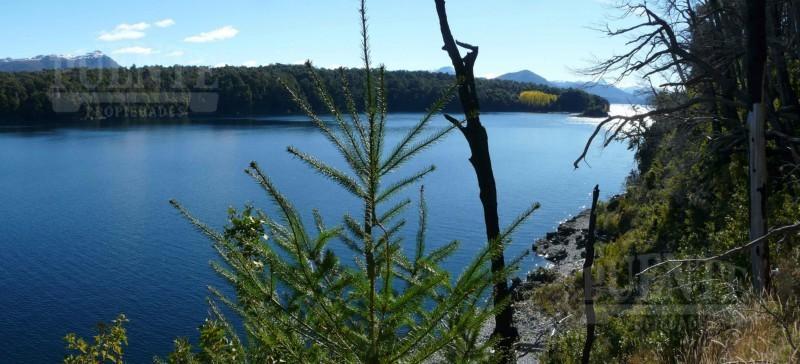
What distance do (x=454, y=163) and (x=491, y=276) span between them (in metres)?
55.0

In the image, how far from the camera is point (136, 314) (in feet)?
70.5

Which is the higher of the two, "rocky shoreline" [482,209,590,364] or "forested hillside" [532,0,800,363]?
"forested hillside" [532,0,800,363]

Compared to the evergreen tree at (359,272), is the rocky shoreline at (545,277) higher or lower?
lower

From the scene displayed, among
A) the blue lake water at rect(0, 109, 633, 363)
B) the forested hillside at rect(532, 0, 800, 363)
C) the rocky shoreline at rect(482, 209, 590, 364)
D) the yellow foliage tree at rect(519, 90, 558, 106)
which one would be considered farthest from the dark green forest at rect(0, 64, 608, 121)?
the forested hillside at rect(532, 0, 800, 363)

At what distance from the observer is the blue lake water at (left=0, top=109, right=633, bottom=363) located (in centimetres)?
2178

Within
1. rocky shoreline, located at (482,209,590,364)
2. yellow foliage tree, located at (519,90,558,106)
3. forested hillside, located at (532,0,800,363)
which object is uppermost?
yellow foliage tree, located at (519,90,558,106)

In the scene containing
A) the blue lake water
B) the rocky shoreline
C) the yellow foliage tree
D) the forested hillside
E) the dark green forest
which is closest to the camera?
the forested hillside

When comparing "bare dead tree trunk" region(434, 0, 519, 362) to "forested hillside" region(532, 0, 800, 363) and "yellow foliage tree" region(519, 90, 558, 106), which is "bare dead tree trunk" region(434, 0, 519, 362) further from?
"yellow foliage tree" region(519, 90, 558, 106)

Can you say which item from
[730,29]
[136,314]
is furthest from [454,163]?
[730,29]

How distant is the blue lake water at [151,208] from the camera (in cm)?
2178

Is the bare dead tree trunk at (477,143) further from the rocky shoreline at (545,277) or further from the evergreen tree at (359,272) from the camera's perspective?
the rocky shoreline at (545,277)

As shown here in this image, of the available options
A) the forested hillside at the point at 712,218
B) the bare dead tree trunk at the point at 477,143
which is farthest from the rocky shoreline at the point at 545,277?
the bare dead tree trunk at the point at 477,143

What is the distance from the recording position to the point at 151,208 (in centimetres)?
3678

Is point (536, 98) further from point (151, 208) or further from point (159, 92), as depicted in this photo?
point (151, 208)
